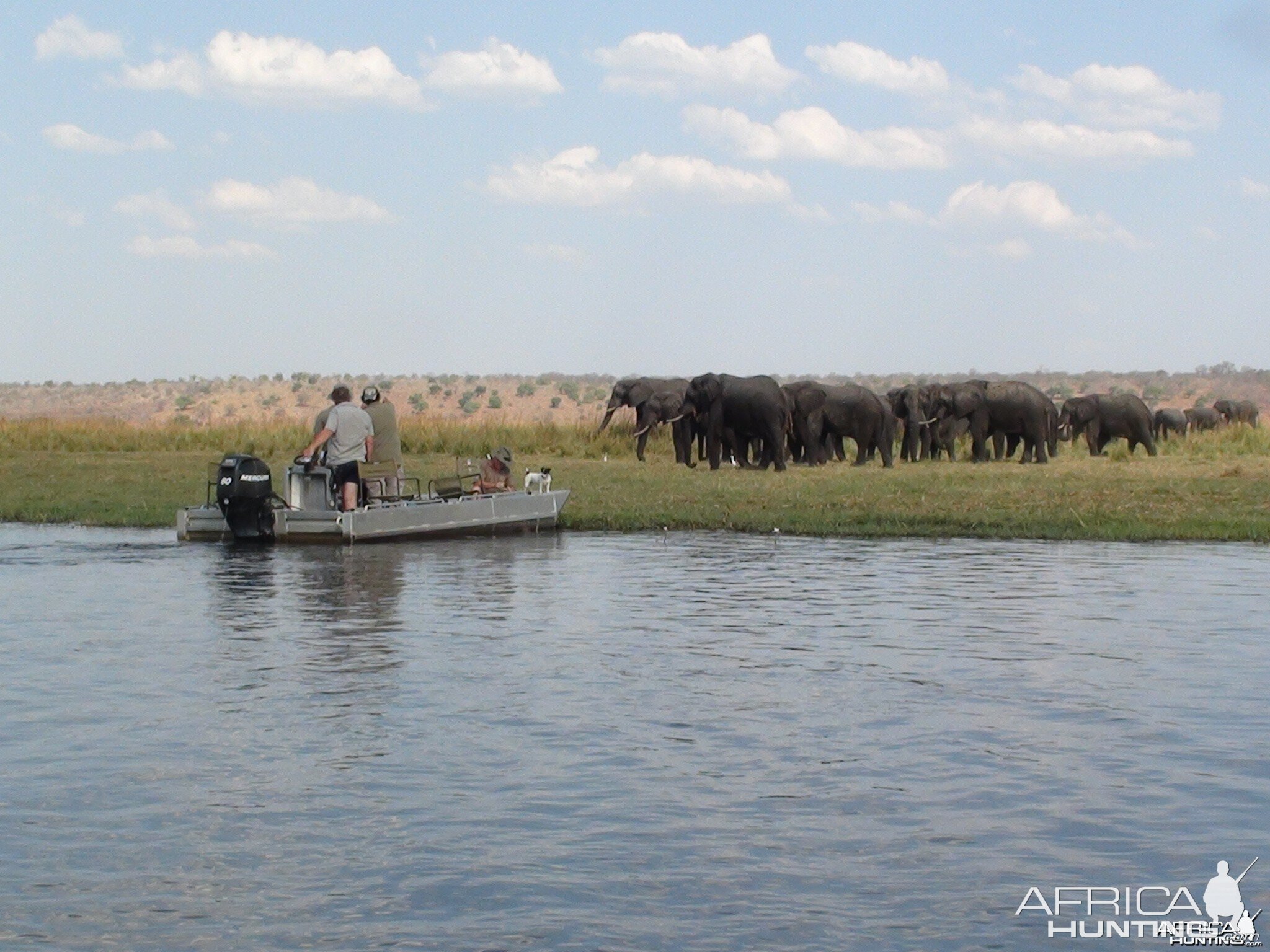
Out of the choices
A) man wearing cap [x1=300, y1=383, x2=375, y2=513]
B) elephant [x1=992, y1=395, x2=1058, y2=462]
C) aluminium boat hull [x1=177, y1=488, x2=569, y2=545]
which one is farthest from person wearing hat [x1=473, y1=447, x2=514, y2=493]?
elephant [x1=992, y1=395, x2=1058, y2=462]

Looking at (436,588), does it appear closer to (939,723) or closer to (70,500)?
(939,723)

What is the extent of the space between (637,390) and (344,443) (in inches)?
806

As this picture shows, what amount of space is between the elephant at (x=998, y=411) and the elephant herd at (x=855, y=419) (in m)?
0.02

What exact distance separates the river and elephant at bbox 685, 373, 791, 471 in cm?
1603

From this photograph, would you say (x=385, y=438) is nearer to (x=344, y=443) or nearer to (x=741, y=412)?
(x=344, y=443)

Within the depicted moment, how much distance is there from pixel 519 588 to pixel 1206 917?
36.2 feet

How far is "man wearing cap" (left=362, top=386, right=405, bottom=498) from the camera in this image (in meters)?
22.5

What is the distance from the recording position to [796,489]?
28031 mm

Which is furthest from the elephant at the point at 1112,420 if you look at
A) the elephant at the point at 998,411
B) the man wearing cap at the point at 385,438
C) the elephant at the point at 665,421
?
→ the man wearing cap at the point at 385,438

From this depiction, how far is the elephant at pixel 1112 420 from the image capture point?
130 feet

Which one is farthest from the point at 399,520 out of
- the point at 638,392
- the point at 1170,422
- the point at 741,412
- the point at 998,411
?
the point at 1170,422

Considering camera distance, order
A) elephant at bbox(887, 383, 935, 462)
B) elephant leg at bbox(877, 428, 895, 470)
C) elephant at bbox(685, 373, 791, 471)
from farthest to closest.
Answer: elephant at bbox(887, 383, 935, 462) → elephant leg at bbox(877, 428, 895, 470) → elephant at bbox(685, 373, 791, 471)

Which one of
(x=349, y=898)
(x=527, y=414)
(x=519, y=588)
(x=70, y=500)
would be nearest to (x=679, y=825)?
(x=349, y=898)

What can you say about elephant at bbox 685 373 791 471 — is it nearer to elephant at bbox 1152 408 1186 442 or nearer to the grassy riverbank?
the grassy riverbank
